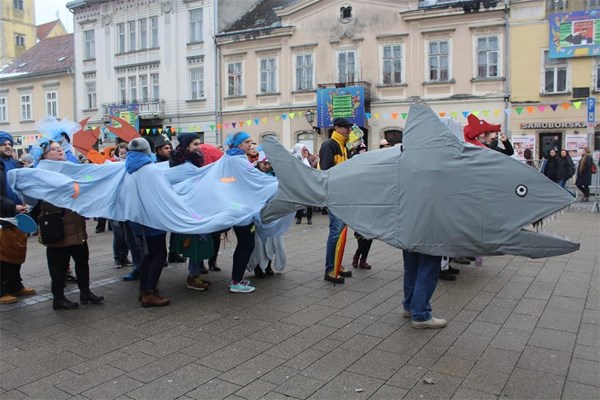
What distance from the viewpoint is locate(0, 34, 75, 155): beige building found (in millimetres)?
Result: 34375

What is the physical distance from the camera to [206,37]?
28.9 metres

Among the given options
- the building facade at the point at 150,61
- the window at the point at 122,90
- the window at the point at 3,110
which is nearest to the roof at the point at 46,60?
the window at the point at 3,110

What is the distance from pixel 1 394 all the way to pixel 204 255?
8.87 feet

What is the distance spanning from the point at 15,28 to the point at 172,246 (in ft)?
192

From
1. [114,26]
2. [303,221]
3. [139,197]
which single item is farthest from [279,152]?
[114,26]

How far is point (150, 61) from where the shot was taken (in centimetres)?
3078

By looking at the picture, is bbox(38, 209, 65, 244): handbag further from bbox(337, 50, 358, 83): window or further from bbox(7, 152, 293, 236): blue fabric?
bbox(337, 50, 358, 83): window

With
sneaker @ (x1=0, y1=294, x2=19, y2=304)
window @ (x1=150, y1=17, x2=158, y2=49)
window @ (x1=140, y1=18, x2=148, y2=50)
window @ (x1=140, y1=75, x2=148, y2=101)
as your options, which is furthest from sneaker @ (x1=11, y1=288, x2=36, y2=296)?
window @ (x1=140, y1=18, x2=148, y2=50)

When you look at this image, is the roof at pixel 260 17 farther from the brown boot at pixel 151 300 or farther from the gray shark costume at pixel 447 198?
the gray shark costume at pixel 447 198

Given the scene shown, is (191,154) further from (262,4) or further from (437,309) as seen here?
(262,4)

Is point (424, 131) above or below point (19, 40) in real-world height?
below

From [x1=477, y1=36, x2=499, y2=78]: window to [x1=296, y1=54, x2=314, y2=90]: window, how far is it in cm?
804

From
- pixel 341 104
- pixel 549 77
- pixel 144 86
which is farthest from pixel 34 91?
pixel 549 77

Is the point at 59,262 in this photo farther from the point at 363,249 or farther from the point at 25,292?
the point at 363,249
